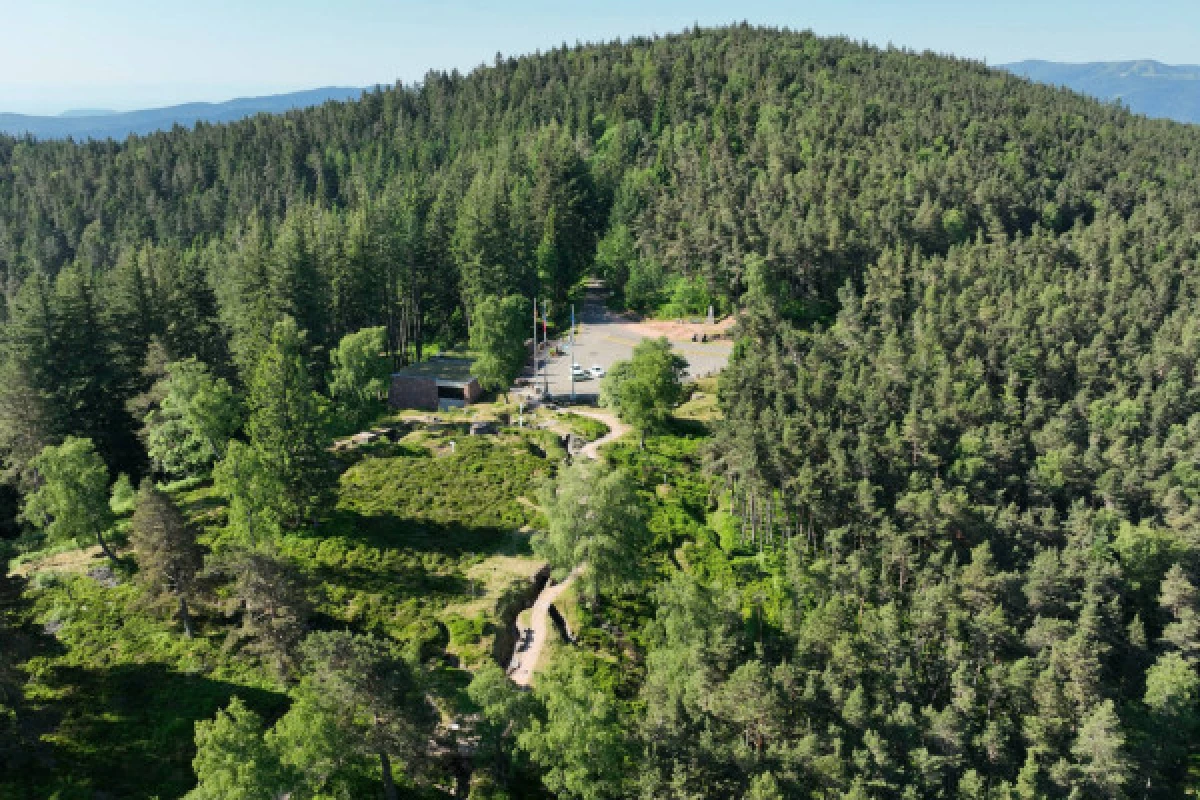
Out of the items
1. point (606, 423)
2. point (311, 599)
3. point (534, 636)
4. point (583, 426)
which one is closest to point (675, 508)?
point (583, 426)

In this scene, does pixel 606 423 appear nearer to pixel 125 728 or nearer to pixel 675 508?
pixel 675 508

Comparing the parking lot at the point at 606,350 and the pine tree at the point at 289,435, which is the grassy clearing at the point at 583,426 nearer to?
the parking lot at the point at 606,350

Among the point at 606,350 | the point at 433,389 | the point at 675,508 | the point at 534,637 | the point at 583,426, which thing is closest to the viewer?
the point at 534,637

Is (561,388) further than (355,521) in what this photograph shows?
Yes

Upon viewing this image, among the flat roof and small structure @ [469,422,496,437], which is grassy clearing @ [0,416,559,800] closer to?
small structure @ [469,422,496,437]

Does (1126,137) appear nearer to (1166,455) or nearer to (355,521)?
(1166,455)

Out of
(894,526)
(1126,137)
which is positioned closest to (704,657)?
(894,526)
